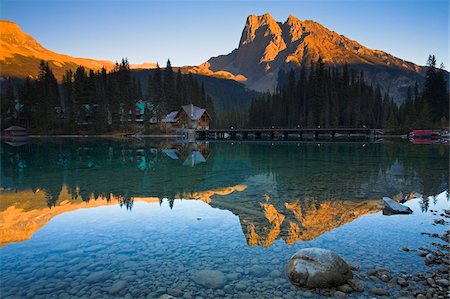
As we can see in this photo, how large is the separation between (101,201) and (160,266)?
8642 mm

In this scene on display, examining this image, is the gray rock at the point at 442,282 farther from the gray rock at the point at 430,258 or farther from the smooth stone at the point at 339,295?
the smooth stone at the point at 339,295

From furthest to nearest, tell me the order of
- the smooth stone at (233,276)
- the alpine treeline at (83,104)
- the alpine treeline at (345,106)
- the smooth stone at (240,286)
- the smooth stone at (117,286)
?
the alpine treeline at (83,104) < the alpine treeline at (345,106) < the smooth stone at (233,276) < the smooth stone at (240,286) < the smooth stone at (117,286)

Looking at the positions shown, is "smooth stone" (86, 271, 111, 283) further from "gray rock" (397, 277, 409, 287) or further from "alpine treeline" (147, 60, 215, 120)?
"alpine treeline" (147, 60, 215, 120)

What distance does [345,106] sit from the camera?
356 ft

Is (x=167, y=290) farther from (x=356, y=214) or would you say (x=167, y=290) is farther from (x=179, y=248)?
(x=356, y=214)

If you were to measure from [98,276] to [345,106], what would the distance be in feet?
368

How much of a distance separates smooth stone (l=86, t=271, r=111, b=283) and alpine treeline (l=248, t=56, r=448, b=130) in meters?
94.1

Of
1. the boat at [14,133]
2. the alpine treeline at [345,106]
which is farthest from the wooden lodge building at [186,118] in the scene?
the boat at [14,133]

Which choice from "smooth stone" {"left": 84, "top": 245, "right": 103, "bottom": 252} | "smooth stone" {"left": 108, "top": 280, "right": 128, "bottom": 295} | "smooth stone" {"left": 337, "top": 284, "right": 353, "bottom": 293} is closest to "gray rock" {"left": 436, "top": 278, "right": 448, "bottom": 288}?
"smooth stone" {"left": 337, "top": 284, "right": 353, "bottom": 293}

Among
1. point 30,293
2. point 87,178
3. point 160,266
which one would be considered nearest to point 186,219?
point 160,266

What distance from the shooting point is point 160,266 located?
8180 mm

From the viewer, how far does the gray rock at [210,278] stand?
7.19 m

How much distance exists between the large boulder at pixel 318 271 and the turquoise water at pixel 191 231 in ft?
1.18

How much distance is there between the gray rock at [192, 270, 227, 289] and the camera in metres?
7.19
